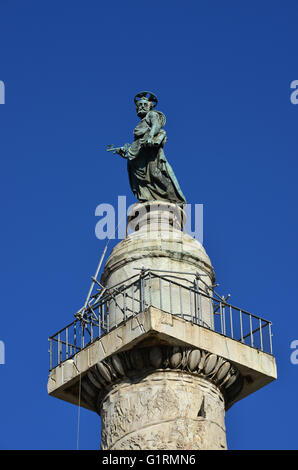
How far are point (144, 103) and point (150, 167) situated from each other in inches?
76.1

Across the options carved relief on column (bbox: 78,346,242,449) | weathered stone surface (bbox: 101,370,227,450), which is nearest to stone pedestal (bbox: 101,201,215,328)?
carved relief on column (bbox: 78,346,242,449)

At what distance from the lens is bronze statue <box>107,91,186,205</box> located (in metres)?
35.6

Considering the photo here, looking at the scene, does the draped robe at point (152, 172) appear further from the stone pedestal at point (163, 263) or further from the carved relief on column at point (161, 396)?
the carved relief on column at point (161, 396)

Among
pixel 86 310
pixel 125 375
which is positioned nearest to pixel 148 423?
pixel 125 375

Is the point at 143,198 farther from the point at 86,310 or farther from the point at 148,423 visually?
the point at 148,423

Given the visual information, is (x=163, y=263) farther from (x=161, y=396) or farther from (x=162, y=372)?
(x=161, y=396)

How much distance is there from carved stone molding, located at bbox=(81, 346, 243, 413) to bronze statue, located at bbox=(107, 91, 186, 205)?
5621 mm

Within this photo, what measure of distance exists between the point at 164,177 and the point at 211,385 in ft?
21.1

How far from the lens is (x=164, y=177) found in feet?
117

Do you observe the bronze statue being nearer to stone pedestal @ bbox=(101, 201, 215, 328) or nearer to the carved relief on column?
stone pedestal @ bbox=(101, 201, 215, 328)

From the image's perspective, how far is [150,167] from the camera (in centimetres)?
3566

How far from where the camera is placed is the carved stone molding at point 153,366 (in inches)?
1220
